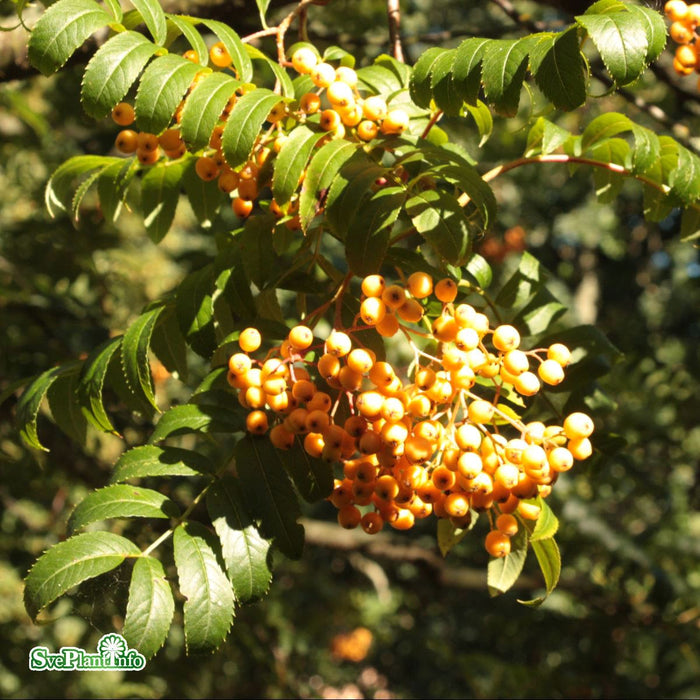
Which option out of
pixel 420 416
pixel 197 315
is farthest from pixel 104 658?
pixel 420 416

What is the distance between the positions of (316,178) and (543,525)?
65cm

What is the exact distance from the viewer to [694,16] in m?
1.83

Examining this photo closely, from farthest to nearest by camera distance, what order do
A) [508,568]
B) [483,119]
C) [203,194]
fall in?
[203,194]
[483,119]
[508,568]

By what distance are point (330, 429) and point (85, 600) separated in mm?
489

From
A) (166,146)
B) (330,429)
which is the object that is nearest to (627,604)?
(330,429)

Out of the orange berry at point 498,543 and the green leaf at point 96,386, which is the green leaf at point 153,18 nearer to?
the green leaf at point 96,386

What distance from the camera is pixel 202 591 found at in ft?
3.58

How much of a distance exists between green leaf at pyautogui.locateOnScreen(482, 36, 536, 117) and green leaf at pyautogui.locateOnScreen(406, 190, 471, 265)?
15 cm

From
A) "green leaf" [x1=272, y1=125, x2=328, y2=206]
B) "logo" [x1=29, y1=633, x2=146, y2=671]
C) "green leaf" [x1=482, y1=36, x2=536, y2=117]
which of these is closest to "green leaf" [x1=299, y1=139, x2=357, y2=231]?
"green leaf" [x1=272, y1=125, x2=328, y2=206]

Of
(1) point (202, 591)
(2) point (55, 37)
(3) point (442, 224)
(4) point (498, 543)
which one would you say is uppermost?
(2) point (55, 37)

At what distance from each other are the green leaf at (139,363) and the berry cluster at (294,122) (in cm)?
30

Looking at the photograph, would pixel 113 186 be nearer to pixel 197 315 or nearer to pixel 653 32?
pixel 197 315

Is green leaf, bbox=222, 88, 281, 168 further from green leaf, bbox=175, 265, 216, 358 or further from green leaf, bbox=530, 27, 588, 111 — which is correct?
green leaf, bbox=530, 27, 588, 111

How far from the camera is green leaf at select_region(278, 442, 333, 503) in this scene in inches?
47.3
